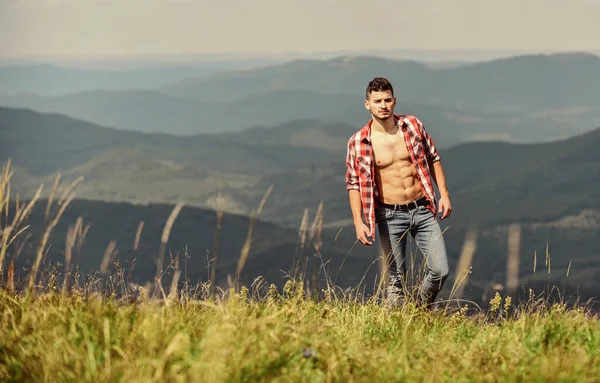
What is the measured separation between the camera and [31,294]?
448 centimetres

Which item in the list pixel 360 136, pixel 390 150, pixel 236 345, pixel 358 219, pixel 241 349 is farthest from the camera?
pixel 390 150

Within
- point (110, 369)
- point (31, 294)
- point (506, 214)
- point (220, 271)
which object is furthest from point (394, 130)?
point (506, 214)

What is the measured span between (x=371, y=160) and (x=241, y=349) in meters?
3.14

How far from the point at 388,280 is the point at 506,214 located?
527ft

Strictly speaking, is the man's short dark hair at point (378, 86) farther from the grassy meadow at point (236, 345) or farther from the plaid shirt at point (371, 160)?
the grassy meadow at point (236, 345)

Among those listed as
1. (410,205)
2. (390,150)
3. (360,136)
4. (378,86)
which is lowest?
(410,205)

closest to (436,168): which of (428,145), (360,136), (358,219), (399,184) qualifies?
(428,145)

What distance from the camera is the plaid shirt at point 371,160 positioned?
6414 millimetres

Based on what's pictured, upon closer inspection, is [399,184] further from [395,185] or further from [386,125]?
[386,125]

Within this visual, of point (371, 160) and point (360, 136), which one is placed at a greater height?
point (360, 136)

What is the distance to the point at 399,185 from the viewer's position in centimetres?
651

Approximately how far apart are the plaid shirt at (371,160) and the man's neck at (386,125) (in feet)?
0.21

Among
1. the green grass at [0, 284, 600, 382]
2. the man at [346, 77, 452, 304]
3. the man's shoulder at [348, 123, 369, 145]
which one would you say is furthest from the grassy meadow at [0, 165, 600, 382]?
the man's shoulder at [348, 123, 369, 145]

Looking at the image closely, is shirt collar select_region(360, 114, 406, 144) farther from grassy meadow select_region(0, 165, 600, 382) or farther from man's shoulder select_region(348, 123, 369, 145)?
grassy meadow select_region(0, 165, 600, 382)
